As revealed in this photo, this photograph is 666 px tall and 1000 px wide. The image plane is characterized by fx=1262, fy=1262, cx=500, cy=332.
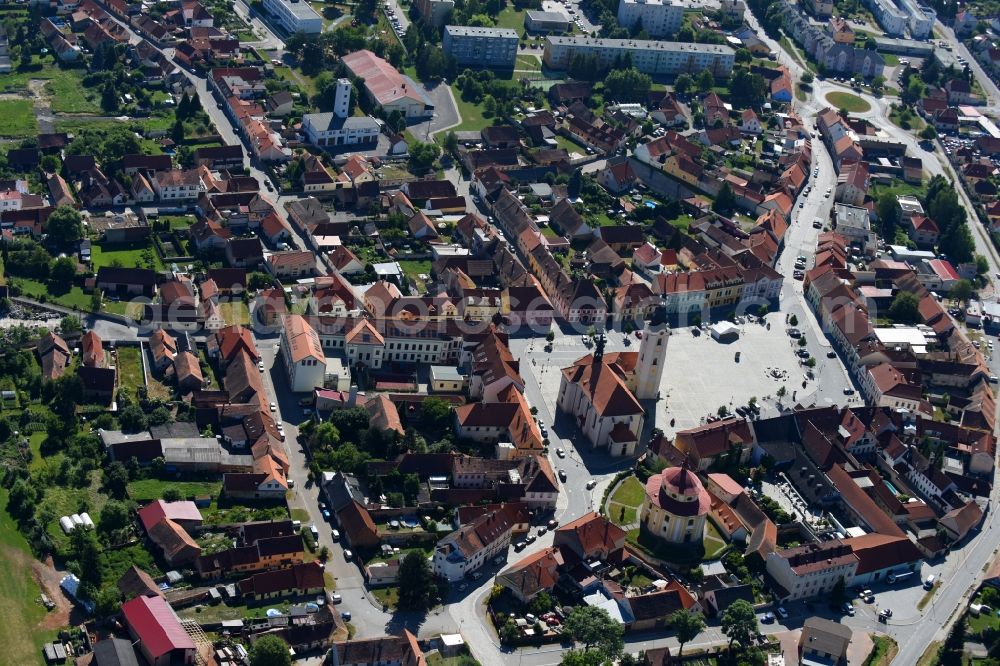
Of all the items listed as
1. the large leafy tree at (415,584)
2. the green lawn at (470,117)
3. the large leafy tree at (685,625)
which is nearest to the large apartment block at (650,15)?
the green lawn at (470,117)

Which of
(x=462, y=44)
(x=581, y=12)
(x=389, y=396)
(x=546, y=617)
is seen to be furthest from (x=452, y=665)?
(x=581, y=12)

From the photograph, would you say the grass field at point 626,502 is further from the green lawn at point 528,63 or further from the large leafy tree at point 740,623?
the green lawn at point 528,63

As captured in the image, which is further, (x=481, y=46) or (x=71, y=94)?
(x=481, y=46)

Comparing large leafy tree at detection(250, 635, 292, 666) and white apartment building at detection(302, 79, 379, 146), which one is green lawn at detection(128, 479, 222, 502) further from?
white apartment building at detection(302, 79, 379, 146)

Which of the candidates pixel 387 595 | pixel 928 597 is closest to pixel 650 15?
pixel 928 597

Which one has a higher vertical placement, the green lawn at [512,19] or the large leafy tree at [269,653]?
the large leafy tree at [269,653]

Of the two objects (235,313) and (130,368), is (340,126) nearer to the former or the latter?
(235,313)
